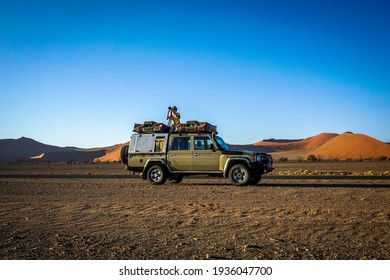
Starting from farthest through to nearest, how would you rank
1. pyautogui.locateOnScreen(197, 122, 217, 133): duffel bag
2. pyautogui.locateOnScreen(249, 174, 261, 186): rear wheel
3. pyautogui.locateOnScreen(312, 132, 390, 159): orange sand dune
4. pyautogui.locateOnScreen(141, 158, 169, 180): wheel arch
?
pyautogui.locateOnScreen(312, 132, 390, 159): orange sand dune < pyautogui.locateOnScreen(141, 158, 169, 180): wheel arch < pyautogui.locateOnScreen(197, 122, 217, 133): duffel bag < pyautogui.locateOnScreen(249, 174, 261, 186): rear wheel

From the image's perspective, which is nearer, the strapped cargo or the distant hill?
the strapped cargo

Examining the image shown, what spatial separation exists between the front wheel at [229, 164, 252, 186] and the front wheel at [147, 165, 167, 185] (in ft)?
10.3

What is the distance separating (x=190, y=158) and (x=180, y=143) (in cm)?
84

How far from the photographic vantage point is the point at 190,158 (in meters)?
17.7

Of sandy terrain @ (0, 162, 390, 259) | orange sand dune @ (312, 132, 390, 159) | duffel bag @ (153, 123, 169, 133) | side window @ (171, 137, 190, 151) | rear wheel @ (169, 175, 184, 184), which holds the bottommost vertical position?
sandy terrain @ (0, 162, 390, 259)

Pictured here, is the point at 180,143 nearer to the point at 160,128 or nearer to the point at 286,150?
the point at 160,128

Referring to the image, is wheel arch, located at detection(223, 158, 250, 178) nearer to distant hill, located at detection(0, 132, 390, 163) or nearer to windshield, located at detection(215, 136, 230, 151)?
windshield, located at detection(215, 136, 230, 151)

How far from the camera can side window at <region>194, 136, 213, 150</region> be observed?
1752 cm

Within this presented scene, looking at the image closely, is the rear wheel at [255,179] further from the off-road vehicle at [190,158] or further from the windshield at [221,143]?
the windshield at [221,143]

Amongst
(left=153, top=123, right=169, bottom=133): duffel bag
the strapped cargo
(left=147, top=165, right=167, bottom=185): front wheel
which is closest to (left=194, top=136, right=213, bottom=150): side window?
the strapped cargo

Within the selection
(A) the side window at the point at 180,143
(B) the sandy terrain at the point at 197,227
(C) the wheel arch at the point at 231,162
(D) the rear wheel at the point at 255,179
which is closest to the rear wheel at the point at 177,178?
(A) the side window at the point at 180,143

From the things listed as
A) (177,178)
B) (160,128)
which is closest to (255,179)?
(177,178)

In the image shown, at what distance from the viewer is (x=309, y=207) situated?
10.7 m
